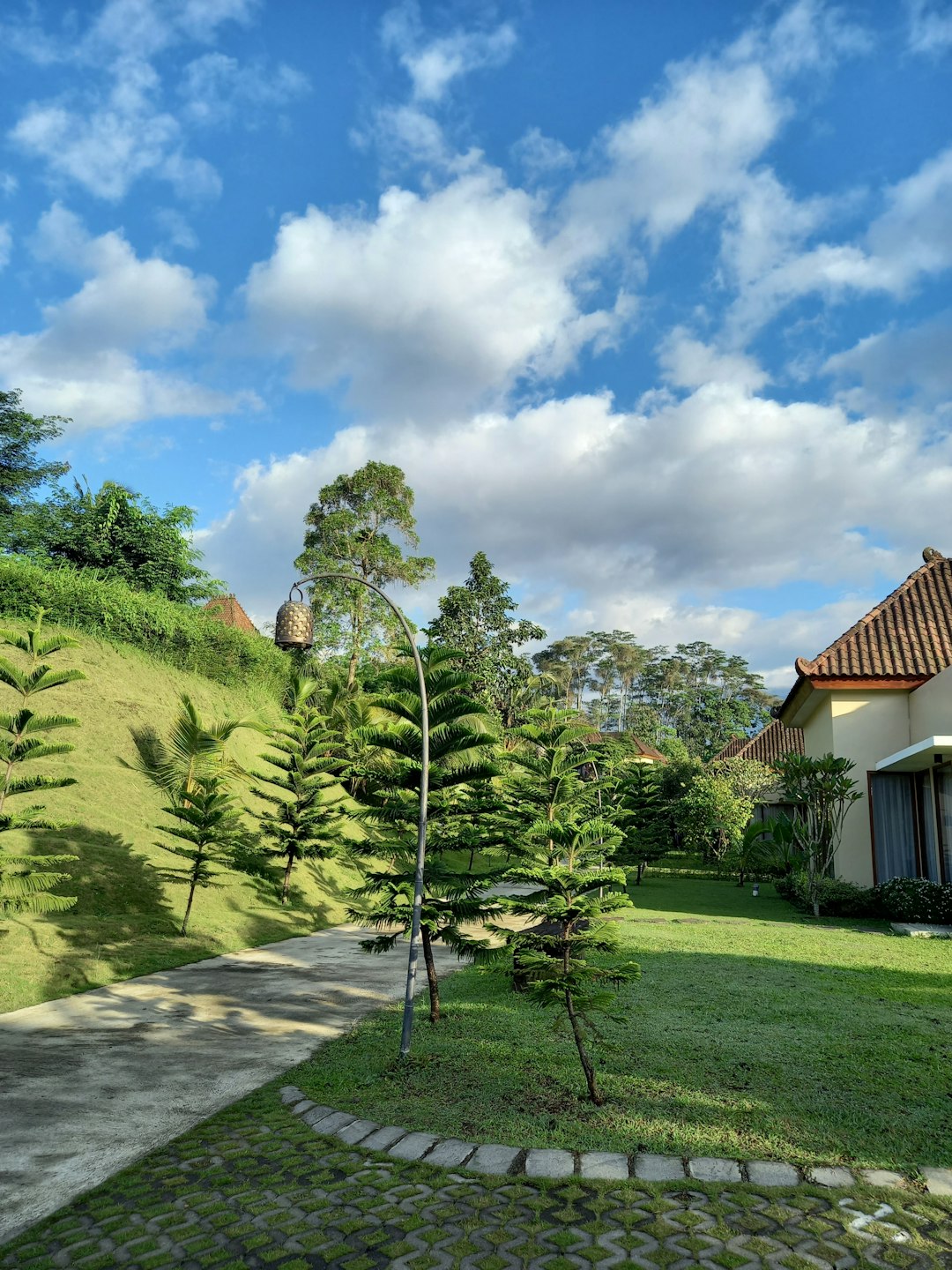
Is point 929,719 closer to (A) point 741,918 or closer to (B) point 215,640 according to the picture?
(A) point 741,918

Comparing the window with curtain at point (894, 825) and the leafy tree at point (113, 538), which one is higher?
the leafy tree at point (113, 538)

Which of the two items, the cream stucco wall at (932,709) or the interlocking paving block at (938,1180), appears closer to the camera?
the interlocking paving block at (938,1180)

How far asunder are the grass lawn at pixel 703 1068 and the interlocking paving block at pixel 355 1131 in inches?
3.4

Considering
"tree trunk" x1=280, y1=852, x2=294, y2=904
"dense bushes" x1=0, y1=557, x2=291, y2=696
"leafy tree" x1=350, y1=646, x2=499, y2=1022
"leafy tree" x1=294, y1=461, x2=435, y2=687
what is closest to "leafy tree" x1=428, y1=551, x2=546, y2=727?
"leafy tree" x1=294, y1=461, x2=435, y2=687

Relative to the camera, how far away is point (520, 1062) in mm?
5699

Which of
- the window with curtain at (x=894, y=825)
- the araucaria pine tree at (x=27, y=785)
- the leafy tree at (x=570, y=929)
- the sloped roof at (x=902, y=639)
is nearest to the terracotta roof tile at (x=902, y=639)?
the sloped roof at (x=902, y=639)

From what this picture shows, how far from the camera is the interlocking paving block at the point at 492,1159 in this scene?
4.00 metres

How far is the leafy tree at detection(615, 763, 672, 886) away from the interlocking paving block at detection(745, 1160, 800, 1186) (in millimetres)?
18753

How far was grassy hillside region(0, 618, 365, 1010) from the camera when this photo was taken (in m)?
9.32

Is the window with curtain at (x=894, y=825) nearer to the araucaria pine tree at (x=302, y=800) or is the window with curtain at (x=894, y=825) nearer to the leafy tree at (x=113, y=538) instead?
the araucaria pine tree at (x=302, y=800)

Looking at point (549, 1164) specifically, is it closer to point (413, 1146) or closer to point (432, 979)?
point (413, 1146)

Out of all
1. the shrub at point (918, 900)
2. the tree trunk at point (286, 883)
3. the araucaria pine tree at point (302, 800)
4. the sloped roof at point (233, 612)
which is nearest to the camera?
the shrub at point (918, 900)

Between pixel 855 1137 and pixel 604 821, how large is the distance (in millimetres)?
2297

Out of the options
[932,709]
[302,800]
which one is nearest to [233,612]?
[302,800]
